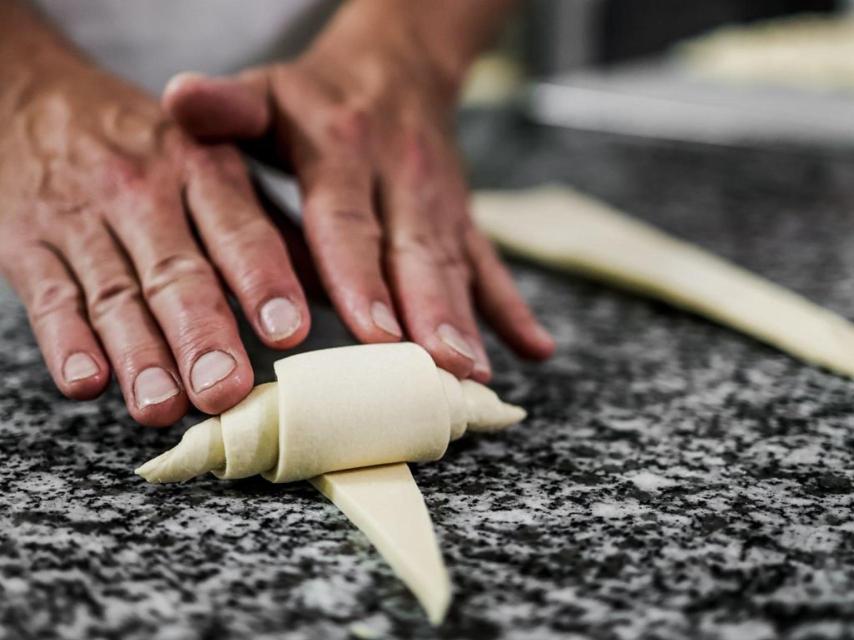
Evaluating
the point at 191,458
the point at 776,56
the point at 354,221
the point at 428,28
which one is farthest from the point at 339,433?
the point at 776,56

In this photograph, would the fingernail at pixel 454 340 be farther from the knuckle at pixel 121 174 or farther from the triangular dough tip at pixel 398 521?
the knuckle at pixel 121 174

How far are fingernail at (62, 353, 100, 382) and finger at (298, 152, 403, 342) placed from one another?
260 mm

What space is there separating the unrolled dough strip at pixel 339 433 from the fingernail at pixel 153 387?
83mm

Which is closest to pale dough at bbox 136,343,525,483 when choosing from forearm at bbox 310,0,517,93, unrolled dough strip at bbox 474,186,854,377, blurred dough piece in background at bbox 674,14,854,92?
unrolled dough strip at bbox 474,186,854,377

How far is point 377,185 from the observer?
1232 mm

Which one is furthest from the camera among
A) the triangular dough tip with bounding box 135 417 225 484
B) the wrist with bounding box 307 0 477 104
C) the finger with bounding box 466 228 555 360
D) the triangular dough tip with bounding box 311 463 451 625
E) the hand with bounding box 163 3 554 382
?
the wrist with bounding box 307 0 477 104

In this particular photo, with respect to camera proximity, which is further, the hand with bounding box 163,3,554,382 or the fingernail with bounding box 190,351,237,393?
the hand with bounding box 163,3,554,382

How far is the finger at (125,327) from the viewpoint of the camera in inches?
35.8

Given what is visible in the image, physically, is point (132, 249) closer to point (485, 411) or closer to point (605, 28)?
point (485, 411)

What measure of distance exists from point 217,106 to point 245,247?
189 millimetres

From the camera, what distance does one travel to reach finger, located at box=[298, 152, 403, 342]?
1.01m

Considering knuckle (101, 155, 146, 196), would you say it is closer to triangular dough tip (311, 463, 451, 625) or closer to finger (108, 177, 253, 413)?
finger (108, 177, 253, 413)

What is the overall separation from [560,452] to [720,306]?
471 mm

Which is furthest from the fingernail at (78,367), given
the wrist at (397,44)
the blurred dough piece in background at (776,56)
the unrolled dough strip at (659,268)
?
the blurred dough piece in background at (776,56)
